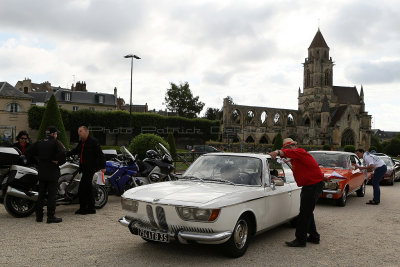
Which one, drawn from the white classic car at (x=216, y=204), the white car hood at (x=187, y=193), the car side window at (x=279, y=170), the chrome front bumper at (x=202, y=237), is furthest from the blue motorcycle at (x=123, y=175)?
the chrome front bumper at (x=202, y=237)

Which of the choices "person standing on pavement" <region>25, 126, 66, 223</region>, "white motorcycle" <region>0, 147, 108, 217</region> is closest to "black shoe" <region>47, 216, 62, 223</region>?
"person standing on pavement" <region>25, 126, 66, 223</region>

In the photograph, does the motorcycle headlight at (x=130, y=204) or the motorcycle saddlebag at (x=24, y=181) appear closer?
the motorcycle headlight at (x=130, y=204)

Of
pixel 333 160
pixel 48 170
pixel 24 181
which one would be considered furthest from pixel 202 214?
pixel 333 160

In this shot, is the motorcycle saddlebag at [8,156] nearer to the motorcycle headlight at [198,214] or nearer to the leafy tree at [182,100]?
the motorcycle headlight at [198,214]

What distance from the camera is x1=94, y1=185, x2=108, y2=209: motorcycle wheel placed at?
8.53m

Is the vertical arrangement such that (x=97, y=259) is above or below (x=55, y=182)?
below

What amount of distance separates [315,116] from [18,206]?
71105 millimetres

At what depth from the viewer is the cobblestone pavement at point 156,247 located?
4762 mm

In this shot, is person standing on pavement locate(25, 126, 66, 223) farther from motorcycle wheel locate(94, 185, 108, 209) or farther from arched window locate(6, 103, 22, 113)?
arched window locate(6, 103, 22, 113)

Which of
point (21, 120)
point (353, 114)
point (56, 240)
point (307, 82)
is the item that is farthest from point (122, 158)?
point (307, 82)

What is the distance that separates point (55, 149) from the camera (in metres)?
6.95

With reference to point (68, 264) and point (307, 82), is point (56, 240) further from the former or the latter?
point (307, 82)

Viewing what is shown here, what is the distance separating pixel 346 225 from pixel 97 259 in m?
5.26

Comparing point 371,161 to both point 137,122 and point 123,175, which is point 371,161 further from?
point 137,122
